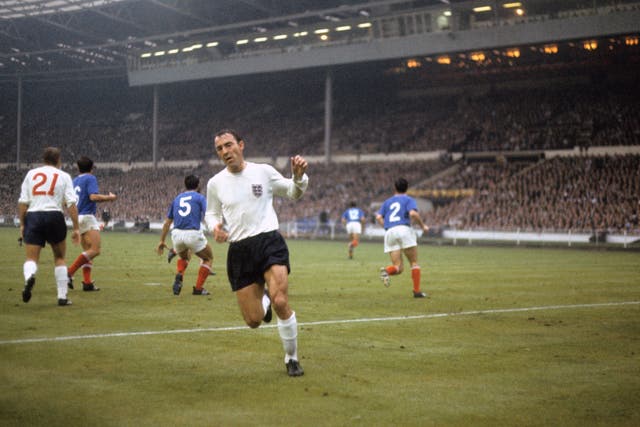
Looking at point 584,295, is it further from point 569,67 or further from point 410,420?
point 569,67

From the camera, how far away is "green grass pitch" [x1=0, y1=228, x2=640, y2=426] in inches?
233

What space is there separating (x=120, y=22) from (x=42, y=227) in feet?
194

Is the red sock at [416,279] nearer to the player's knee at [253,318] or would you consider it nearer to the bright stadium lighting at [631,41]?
the player's knee at [253,318]

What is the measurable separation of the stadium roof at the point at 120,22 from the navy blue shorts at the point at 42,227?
4493cm

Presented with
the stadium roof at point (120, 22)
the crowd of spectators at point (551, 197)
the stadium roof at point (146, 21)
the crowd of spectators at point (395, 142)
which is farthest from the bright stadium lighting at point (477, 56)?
the crowd of spectators at point (551, 197)

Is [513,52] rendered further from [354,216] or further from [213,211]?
[213,211]

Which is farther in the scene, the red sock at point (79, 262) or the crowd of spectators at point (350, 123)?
the crowd of spectators at point (350, 123)

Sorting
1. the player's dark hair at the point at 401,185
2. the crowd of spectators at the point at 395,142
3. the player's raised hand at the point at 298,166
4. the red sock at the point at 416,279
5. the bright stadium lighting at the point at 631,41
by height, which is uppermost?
the bright stadium lighting at the point at 631,41

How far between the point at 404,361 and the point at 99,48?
6774cm

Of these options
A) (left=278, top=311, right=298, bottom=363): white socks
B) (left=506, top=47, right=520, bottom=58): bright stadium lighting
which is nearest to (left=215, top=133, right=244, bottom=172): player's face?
Result: (left=278, top=311, right=298, bottom=363): white socks

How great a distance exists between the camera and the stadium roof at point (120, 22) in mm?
61094

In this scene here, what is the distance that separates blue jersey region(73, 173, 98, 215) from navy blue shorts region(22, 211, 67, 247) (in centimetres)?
240

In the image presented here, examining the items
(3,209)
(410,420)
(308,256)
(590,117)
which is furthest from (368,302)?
(3,209)

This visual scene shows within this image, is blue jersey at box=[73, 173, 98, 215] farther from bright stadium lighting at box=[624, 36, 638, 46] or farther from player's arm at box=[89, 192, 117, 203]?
bright stadium lighting at box=[624, 36, 638, 46]
